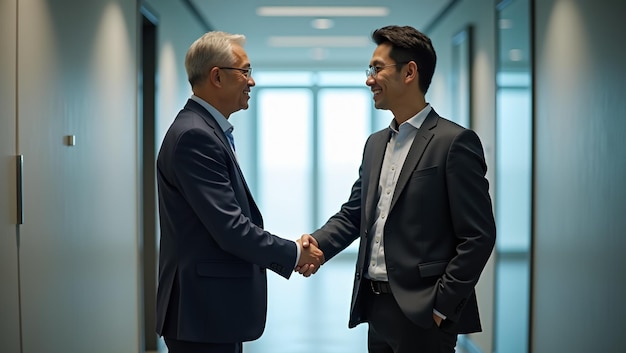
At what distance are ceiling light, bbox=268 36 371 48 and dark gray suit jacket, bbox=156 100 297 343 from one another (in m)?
6.81

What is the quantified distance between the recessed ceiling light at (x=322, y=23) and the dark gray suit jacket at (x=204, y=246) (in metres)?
5.47

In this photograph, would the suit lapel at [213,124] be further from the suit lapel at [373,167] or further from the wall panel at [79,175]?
the wall panel at [79,175]

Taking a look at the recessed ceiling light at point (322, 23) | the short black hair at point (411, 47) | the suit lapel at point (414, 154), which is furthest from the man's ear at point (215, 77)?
the recessed ceiling light at point (322, 23)

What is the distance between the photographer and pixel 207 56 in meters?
2.42

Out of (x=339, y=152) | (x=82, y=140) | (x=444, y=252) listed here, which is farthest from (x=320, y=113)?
(x=444, y=252)

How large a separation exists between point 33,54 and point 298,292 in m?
5.81

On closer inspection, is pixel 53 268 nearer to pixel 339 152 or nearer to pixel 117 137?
pixel 117 137

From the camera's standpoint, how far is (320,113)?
12.0 meters

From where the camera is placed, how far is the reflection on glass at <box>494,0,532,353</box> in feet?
13.6

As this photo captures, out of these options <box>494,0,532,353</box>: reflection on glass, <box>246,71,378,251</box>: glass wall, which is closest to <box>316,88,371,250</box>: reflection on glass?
<box>246,71,378,251</box>: glass wall

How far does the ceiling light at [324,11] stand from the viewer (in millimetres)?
6891

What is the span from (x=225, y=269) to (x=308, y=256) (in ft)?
1.46

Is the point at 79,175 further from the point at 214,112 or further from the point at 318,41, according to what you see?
the point at 318,41

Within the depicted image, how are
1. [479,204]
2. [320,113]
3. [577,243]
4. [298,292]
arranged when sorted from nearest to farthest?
[479,204]
[577,243]
[298,292]
[320,113]
